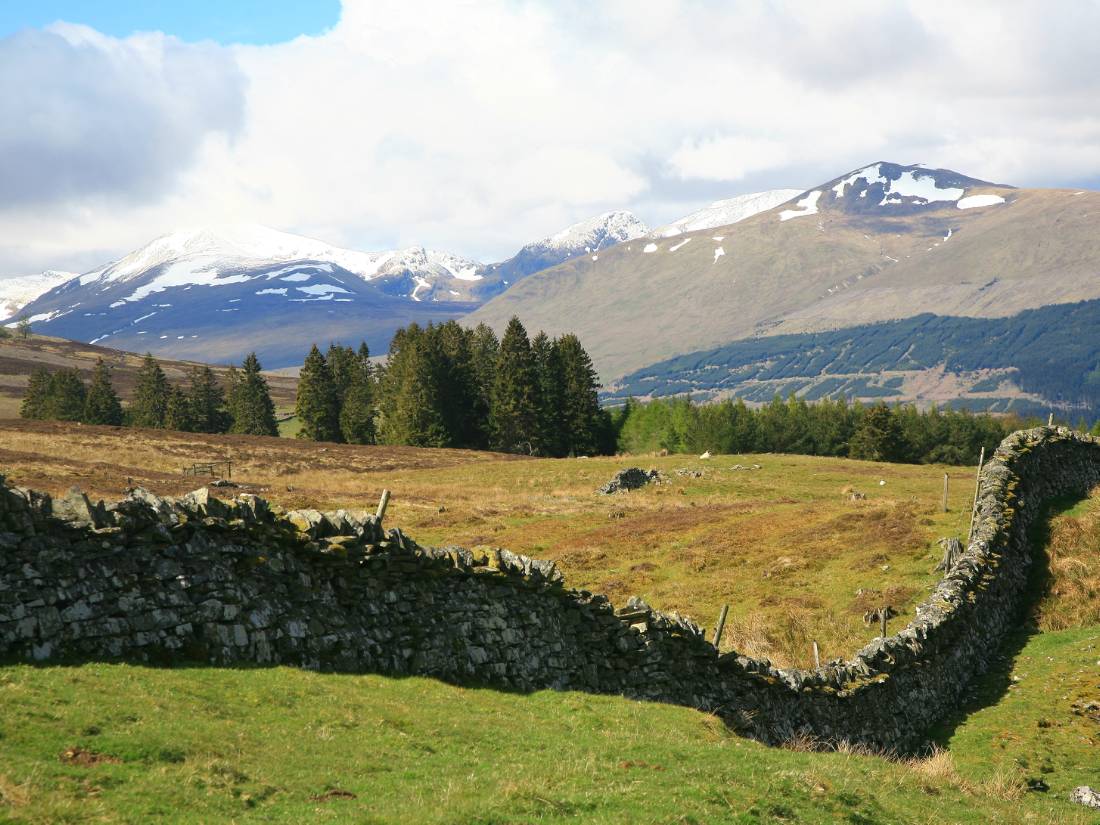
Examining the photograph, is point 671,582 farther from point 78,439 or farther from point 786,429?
point 786,429

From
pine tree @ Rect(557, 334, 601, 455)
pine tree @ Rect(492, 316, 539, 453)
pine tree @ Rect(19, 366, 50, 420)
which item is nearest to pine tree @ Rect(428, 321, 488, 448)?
pine tree @ Rect(492, 316, 539, 453)

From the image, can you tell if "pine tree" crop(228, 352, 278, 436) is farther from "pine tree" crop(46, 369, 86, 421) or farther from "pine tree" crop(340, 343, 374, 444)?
"pine tree" crop(46, 369, 86, 421)

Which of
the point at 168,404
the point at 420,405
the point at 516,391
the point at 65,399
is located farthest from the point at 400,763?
the point at 65,399

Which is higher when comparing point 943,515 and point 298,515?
point 298,515

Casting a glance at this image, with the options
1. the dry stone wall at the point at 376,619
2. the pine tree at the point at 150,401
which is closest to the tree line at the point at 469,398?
the pine tree at the point at 150,401

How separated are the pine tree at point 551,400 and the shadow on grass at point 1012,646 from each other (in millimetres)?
76695

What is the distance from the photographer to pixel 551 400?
118 m

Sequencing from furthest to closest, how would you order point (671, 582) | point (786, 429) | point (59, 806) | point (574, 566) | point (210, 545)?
point (786, 429)
point (574, 566)
point (671, 582)
point (210, 545)
point (59, 806)

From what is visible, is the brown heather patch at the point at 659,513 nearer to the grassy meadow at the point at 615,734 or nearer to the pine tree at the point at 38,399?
the grassy meadow at the point at 615,734

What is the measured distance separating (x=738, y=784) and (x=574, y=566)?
29685 mm

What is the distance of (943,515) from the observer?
43.0 m

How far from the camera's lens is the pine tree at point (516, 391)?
113m

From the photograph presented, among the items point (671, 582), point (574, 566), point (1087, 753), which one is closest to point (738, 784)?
point (1087, 753)

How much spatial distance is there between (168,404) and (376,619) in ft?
409
